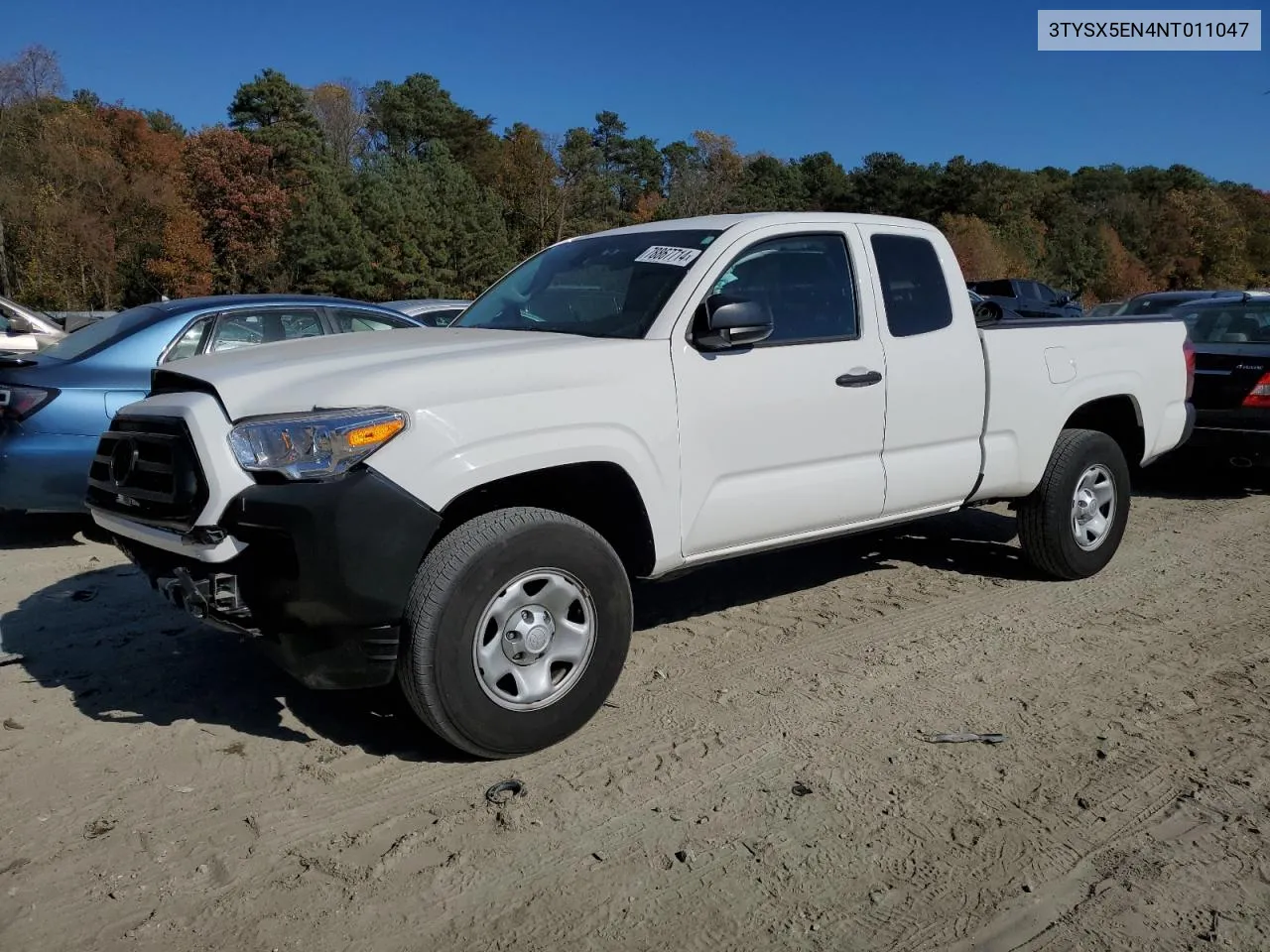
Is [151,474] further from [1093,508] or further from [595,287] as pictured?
[1093,508]

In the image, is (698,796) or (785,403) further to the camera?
(785,403)

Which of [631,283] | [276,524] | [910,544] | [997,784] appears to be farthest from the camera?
[910,544]

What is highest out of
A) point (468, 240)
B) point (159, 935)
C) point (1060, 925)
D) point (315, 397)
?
point (468, 240)

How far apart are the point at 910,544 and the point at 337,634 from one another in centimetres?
441

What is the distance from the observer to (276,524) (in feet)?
9.92

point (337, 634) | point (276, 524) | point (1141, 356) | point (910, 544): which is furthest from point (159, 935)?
point (1141, 356)

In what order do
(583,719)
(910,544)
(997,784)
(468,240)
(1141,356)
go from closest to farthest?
(997,784) → (583,719) → (1141,356) → (910,544) → (468,240)

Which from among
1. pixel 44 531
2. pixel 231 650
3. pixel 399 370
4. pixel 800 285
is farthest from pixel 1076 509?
pixel 44 531

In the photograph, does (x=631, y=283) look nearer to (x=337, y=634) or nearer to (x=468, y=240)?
(x=337, y=634)

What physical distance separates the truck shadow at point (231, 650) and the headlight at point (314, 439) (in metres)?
1.15

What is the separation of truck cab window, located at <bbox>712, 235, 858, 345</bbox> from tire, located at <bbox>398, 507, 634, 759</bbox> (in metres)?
1.35

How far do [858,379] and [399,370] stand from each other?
2.09 metres

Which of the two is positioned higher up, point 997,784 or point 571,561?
point 571,561

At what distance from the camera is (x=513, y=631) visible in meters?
3.41
